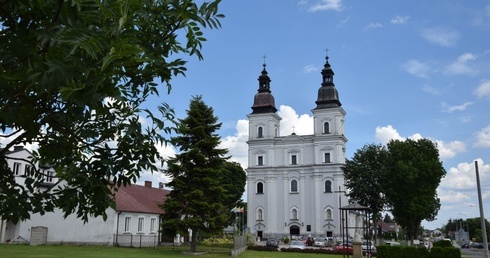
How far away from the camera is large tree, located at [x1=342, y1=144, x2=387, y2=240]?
51.1 m

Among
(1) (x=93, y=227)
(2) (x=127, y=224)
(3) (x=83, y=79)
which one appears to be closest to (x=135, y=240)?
(2) (x=127, y=224)

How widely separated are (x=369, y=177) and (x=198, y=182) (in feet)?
87.3

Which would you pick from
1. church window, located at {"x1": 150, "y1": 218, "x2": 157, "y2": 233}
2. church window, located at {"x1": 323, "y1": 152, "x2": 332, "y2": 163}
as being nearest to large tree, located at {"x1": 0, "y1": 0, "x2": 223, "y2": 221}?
church window, located at {"x1": 150, "y1": 218, "x2": 157, "y2": 233}

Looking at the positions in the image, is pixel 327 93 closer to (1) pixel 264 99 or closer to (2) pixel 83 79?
(1) pixel 264 99

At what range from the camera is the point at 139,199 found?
44219 mm

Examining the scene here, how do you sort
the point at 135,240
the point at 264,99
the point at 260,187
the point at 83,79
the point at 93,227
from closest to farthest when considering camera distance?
the point at 83,79 → the point at 93,227 → the point at 135,240 → the point at 260,187 → the point at 264,99

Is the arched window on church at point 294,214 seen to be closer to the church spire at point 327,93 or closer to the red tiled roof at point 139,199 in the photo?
the church spire at point 327,93

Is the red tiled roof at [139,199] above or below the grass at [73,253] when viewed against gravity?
above

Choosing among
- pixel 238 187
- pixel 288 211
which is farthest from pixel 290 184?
pixel 238 187

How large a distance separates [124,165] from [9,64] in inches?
60.8

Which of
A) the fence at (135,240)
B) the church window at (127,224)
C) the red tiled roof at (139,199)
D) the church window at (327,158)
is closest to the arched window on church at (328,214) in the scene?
the church window at (327,158)

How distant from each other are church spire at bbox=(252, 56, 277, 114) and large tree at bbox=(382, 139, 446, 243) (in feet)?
104

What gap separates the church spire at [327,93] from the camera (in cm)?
7650

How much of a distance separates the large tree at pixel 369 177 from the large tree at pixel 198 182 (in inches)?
951
